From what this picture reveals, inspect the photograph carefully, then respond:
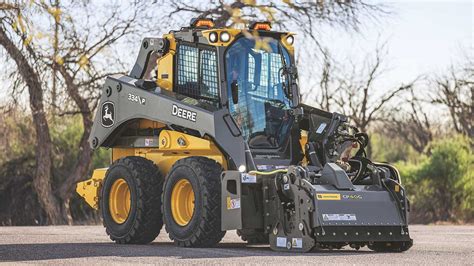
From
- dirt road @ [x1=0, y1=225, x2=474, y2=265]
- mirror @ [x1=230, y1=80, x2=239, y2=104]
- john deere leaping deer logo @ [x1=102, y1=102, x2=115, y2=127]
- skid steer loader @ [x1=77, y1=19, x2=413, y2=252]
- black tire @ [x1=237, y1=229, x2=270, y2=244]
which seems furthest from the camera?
john deere leaping deer logo @ [x1=102, y1=102, x2=115, y2=127]

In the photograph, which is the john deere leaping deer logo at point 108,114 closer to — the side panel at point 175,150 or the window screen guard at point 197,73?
the side panel at point 175,150

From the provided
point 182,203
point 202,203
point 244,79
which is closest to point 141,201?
point 182,203

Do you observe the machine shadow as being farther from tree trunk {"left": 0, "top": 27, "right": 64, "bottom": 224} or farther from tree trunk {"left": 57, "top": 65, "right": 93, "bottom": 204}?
tree trunk {"left": 57, "top": 65, "right": 93, "bottom": 204}

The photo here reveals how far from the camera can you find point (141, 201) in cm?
1505

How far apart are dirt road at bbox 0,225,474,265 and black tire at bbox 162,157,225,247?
0.21m

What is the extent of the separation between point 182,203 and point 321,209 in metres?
2.37

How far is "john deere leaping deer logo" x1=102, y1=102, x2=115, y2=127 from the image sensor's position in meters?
16.0

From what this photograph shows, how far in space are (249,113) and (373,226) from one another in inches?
96.9

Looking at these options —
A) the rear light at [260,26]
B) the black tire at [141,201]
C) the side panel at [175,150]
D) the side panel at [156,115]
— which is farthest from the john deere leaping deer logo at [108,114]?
the rear light at [260,26]

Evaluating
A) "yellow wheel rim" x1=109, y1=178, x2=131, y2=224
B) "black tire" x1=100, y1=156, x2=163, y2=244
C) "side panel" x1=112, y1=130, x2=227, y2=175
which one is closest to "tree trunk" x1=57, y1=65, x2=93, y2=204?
"side panel" x1=112, y1=130, x2=227, y2=175

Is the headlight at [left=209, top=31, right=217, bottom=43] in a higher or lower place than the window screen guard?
higher

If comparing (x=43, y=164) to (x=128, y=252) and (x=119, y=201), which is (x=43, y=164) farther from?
(x=128, y=252)

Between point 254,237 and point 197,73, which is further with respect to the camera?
point 254,237

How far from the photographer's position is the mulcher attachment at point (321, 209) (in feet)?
42.3
